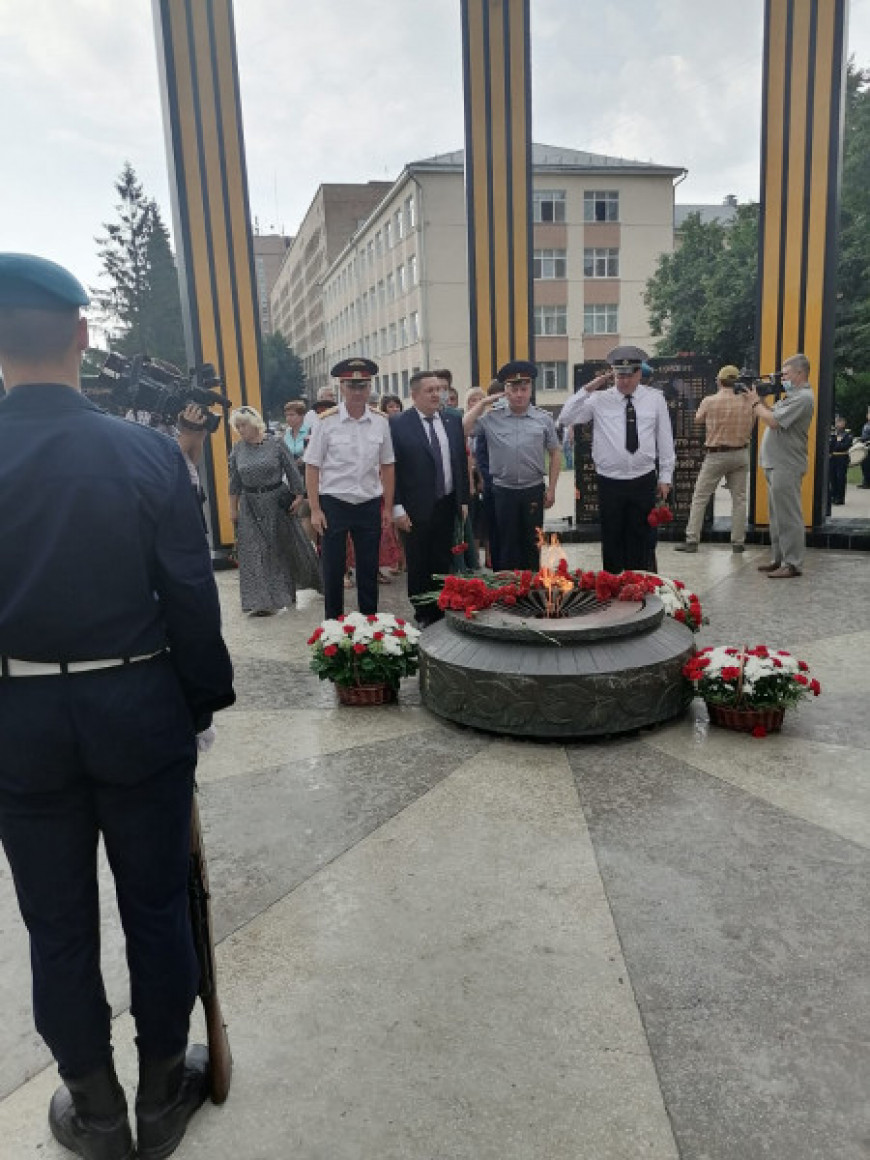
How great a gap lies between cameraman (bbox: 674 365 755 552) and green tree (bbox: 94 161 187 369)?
52.7m

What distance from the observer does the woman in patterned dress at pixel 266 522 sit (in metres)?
7.45

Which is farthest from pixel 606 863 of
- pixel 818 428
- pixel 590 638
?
pixel 818 428

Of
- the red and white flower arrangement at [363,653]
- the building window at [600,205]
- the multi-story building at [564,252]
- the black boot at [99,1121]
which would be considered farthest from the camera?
the building window at [600,205]

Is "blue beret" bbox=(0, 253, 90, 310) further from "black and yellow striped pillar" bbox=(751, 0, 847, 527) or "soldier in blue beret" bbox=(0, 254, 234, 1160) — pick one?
"black and yellow striped pillar" bbox=(751, 0, 847, 527)

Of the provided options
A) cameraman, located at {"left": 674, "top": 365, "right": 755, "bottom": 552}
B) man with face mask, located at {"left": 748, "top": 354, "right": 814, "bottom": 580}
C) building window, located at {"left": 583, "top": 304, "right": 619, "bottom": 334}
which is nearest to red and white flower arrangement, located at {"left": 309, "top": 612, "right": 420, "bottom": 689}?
man with face mask, located at {"left": 748, "top": 354, "right": 814, "bottom": 580}

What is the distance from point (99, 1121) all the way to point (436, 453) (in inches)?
200

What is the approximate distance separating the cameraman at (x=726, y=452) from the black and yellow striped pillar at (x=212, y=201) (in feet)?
18.2

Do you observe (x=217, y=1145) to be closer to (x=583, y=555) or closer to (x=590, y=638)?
(x=590, y=638)

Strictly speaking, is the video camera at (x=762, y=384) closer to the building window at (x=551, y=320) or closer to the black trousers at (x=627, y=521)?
the black trousers at (x=627, y=521)

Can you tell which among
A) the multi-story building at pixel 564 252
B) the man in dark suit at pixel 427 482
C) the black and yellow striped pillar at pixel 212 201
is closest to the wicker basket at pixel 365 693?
the man in dark suit at pixel 427 482

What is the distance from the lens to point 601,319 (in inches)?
1692

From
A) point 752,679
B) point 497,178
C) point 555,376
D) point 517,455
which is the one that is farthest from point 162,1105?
point 555,376

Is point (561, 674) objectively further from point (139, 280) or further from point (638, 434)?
point (139, 280)

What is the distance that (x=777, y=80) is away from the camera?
9828 millimetres
